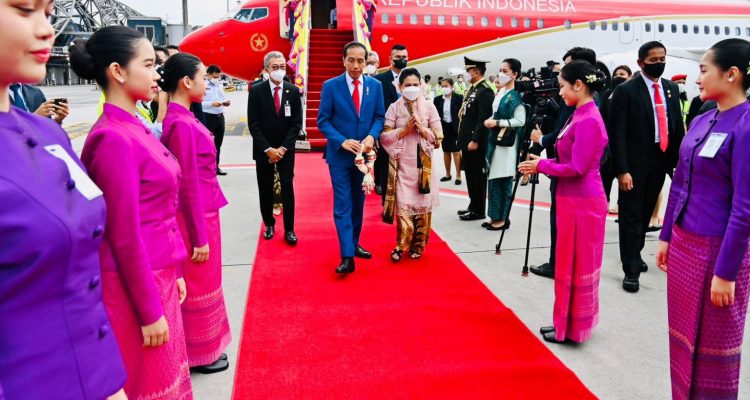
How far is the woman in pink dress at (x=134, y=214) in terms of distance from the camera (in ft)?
4.79

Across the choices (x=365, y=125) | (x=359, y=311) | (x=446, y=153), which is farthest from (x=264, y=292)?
(x=446, y=153)

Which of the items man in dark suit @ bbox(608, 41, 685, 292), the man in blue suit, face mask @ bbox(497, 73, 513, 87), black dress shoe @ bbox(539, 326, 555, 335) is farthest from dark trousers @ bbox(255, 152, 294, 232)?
man in dark suit @ bbox(608, 41, 685, 292)

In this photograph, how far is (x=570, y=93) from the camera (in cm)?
304

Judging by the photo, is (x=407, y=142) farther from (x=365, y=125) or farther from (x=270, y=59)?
(x=270, y=59)

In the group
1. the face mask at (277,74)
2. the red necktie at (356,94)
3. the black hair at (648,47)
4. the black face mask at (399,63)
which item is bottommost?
the red necktie at (356,94)

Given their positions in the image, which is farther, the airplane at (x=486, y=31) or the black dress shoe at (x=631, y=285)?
the airplane at (x=486, y=31)

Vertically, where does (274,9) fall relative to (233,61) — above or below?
above

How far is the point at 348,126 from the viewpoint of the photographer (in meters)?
4.39

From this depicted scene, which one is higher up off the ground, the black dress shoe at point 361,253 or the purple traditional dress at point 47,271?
the purple traditional dress at point 47,271

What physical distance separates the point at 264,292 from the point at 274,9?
11.0 m

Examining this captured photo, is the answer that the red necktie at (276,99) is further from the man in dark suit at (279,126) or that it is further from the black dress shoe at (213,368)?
the black dress shoe at (213,368)

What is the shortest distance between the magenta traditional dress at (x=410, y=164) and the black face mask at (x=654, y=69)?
65.6 inches

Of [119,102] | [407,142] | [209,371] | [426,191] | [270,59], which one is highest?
[270,59]

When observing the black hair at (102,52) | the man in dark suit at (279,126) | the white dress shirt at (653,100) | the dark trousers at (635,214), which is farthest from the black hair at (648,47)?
the black hair at (102,52)
